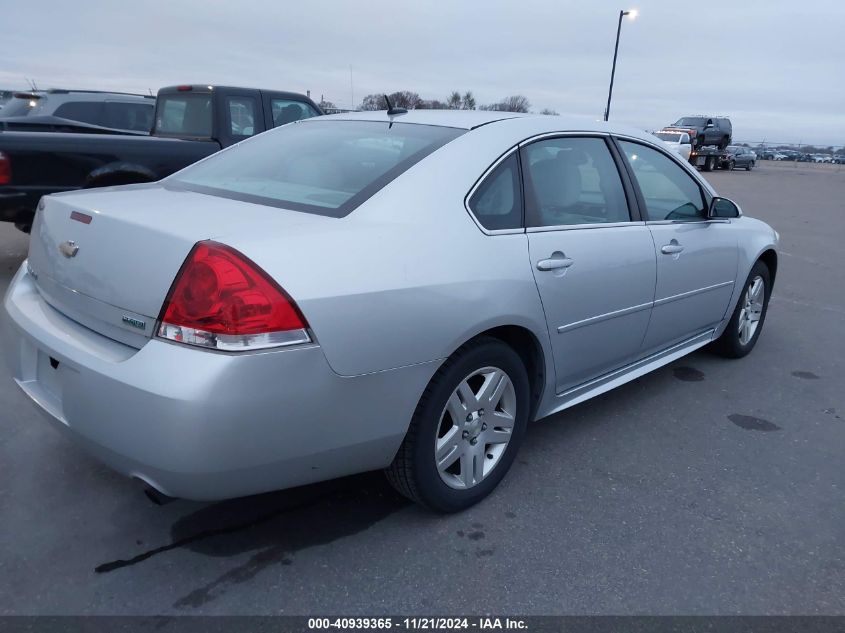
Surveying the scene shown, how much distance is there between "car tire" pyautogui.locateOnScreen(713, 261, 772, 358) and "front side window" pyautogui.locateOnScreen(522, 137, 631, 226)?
1.70 metres

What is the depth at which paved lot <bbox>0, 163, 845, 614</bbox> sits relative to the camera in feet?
7.25

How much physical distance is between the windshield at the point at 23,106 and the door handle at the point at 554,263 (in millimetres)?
9026

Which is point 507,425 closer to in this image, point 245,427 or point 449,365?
point 449,365

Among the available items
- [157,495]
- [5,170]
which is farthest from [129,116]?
Answer: [157,495]

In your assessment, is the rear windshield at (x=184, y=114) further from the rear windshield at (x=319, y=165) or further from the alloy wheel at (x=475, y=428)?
the alloy wheel at (x=475, y=428)

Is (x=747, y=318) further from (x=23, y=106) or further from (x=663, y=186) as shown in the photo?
(x=23, y=106)

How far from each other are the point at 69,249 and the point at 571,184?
7.04 feet

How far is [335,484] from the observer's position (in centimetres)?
288

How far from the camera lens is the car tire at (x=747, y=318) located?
4.55 m

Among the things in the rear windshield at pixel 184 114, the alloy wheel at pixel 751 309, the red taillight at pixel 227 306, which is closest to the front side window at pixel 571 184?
the red taillight at pixel 227 306

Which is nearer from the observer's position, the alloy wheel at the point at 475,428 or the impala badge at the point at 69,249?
the impala badge at the point at 69,249

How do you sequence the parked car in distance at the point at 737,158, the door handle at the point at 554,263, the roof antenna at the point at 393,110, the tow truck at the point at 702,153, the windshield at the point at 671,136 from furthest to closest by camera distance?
the parked car in distance at the point at 737,158
the tow truck at the point at 702,153
the windshield at the point at 671,136
the roof antenna at the point at 393,110
the door handle at the point at 554,263

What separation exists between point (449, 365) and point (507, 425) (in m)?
0.54

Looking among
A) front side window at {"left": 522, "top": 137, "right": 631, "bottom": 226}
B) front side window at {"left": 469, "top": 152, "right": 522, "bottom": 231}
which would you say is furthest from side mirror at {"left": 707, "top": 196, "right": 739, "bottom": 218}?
front side window at {"left": 469, "top": 152, "right": 522, "bottom": 231}
